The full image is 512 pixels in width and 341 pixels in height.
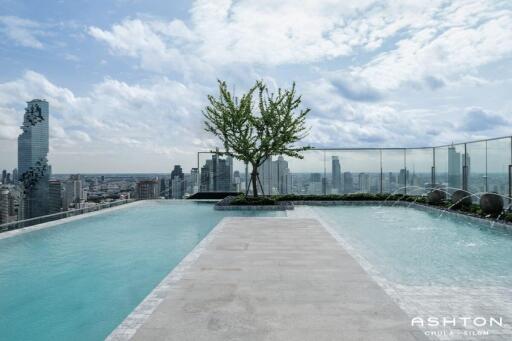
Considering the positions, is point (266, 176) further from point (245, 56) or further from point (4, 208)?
point (4, 208)

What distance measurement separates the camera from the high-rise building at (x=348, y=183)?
18391 mm

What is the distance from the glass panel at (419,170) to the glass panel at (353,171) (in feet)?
4.80

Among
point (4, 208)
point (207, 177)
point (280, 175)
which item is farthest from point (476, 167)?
point (4, 208)

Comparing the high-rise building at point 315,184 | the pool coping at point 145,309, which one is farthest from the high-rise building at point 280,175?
the pool coping at point 145,309

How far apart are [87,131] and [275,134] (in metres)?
9.74

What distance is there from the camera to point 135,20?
42.0ft

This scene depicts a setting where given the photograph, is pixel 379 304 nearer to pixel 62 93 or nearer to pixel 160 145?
pixel 62 93

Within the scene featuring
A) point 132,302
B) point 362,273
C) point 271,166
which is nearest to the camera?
point 132,302

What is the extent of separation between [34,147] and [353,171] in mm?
15759

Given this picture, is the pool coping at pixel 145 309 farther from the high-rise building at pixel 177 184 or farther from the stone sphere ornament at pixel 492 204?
the high-rise building at pixel 177 184

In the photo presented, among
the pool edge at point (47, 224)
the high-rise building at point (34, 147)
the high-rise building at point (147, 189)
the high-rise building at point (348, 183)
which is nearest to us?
the pool edge at point (47, 224)

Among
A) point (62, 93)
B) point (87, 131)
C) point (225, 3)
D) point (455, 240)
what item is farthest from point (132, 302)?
point (87, 131)

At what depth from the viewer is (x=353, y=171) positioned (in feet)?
61.9

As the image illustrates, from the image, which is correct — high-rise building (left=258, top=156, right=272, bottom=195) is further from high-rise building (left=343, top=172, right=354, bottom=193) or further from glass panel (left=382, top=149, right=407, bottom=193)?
glass panel (left=382, top=149, right=407, bottom=193)
